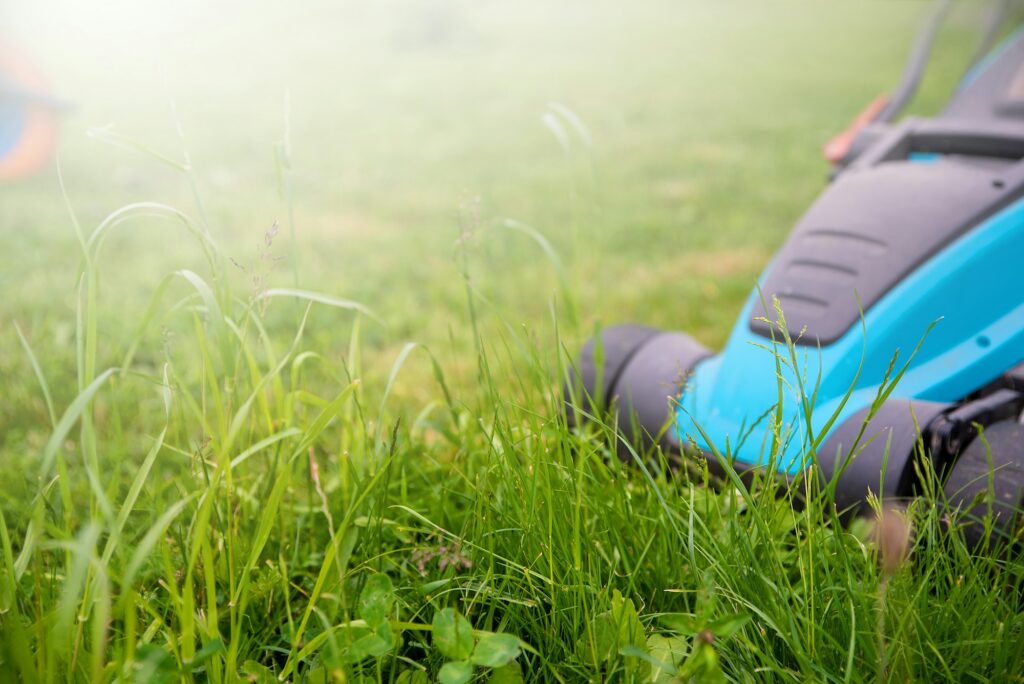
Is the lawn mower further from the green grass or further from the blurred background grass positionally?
the blurred background grass

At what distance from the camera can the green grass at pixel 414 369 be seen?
3.09ft

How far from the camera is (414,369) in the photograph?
2340 millimetres

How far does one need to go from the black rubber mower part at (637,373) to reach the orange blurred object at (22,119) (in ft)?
11.8

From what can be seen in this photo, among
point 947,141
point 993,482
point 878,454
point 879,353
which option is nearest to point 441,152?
point 947,141

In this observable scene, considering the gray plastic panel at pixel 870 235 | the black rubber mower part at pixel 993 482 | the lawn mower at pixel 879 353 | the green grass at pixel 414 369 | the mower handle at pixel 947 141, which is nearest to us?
the green grass at pixel 414 369

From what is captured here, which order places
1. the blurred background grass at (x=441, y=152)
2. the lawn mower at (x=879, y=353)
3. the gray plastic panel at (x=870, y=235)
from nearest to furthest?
the lawn mower at (x=879, y=353)
the gray plastic panel at (x=870, y=235)
the blurred background grass at (x=441, y=152)

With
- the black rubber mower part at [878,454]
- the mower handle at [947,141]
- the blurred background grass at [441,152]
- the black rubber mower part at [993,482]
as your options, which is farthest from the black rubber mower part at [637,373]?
the mower handle at [947,141]

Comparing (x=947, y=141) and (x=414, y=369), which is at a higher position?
(x=947, y=141)

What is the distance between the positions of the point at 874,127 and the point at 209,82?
17.5ft

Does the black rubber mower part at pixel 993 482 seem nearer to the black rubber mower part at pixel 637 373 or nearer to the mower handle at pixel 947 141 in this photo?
the black rubber mower part at pixel 637 373

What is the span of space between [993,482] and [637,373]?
60 cm

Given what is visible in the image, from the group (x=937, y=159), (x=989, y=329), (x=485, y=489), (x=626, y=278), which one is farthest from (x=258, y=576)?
(x=626, y=278)

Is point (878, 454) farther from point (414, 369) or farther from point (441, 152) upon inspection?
point (441, 152)

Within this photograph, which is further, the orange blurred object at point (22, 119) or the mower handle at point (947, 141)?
the orange blurred object at point (22, 119)
